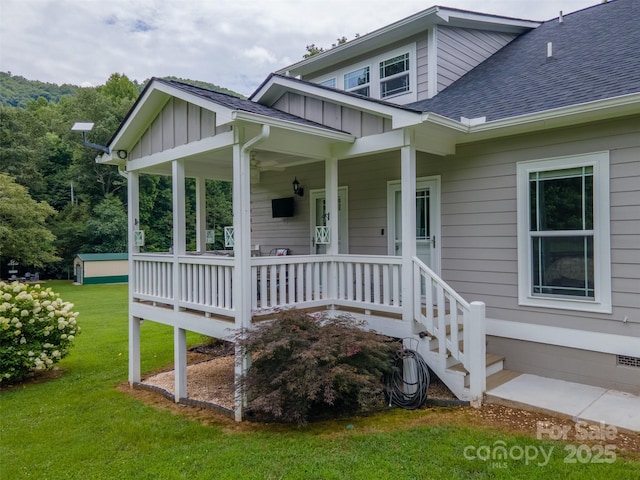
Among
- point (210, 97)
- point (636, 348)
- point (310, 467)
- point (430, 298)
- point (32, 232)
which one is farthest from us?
point (32, 232)

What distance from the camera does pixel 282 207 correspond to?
8547 mm

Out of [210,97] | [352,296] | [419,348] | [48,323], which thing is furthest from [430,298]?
[48,323]

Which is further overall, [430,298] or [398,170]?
[398,170]

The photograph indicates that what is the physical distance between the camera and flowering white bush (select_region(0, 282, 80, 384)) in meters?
7.11

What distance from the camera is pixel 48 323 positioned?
25.0 feet

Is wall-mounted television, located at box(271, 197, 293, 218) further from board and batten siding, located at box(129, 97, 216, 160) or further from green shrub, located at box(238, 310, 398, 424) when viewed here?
green shrub, located at box(238, 310, 398, 424)

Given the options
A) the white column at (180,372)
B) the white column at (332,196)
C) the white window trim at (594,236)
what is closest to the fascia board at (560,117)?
the white window trim at (594,236)

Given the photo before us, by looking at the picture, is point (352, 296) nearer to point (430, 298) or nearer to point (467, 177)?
point (430, 298)

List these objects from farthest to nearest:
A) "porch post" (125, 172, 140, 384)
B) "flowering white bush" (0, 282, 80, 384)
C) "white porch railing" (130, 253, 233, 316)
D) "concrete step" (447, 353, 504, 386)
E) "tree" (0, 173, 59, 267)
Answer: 1. "tree" (0, 173, 59, 267)
2. "flowering white bush" (0, 282, 80, 384)
3. "porch post" (125, 172, 140, 384)
4. "white porch railing" (130, 253, 233, 316)
5. "concrete step" (447, 353, 504, 386)

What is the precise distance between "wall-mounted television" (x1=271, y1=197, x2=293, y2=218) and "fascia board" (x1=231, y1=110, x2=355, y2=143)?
307cm

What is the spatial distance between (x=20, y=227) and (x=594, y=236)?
2622cm

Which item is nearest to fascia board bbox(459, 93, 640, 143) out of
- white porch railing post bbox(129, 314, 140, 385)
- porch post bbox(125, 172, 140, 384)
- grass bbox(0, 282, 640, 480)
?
grass bbox(0, 282, 640, 480)

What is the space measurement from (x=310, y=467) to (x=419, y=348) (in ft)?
6.69

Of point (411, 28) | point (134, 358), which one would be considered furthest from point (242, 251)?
point (411, 28)
